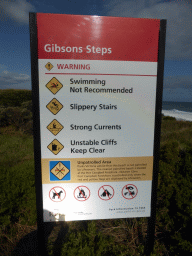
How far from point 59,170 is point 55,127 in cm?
47

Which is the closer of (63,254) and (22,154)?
(63,254)

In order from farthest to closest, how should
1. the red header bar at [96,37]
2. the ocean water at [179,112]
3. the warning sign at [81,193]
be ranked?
the ocean water at [179,112] → the warning sign at [81,193] → the red header bar at [96,37]

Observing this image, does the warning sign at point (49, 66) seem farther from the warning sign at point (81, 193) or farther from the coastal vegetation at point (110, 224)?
the coastal vegetation at point (110, 224)

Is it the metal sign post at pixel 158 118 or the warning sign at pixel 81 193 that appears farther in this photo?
the warning sign at pixel 81 193

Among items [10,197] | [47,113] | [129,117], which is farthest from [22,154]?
[129,117]

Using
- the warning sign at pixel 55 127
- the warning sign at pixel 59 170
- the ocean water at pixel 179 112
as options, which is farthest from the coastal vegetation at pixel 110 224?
the ocean water at pixel 179 112

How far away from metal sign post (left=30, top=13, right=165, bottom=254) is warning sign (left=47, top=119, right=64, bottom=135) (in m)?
0.01

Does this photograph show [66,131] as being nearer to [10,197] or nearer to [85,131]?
[85,131]

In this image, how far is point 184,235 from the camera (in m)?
1.84

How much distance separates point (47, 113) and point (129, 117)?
86 cm

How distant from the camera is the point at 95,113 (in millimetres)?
1714

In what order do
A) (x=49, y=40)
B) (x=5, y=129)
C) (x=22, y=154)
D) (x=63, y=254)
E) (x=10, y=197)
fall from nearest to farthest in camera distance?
(x=63, y=254) < (x=49, y=40) < (x=10, y=197) < (x=22, y=154) < (x=5, y=129)

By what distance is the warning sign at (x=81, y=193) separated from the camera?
1797 mm

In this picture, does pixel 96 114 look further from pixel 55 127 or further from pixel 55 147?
pixel 55 147
